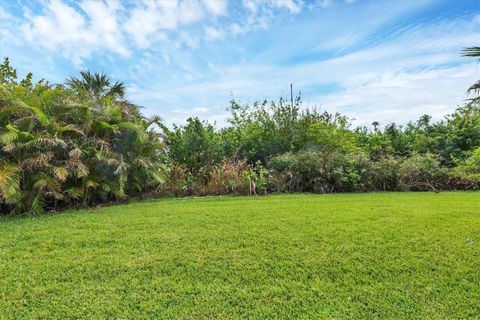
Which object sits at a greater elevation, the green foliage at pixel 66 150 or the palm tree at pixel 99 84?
the palm tree at pixel 99 84

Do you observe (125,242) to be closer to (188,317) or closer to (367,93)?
(188,317)

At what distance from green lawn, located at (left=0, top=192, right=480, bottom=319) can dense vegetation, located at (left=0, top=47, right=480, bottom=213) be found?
1393 mm

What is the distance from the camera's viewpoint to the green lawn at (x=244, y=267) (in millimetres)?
2088

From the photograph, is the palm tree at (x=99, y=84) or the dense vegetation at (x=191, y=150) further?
Result: the palm tree at (x=99, y=84)

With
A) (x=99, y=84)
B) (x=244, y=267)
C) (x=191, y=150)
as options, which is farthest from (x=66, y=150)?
(x=244, y=267)

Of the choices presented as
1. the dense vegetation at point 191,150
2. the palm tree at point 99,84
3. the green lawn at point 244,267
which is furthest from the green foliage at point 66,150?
the palm tree at point 99,84

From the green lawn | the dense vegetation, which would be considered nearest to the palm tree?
the dense vegetation

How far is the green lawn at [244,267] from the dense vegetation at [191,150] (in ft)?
4.57

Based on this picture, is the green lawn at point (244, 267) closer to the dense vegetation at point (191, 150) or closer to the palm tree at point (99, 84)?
the dense vegetation at point (191, 150)

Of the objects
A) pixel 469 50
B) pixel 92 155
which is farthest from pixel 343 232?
pixel 92 155

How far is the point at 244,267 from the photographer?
2.64 meters

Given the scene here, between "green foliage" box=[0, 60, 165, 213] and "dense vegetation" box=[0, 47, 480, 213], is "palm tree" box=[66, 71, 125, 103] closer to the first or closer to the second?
"dense vegetation" box=[0, 47, 480, 213]

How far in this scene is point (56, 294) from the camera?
2.24 m

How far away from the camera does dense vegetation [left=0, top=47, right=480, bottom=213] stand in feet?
16.4
